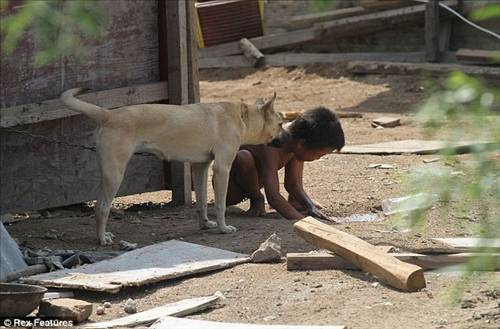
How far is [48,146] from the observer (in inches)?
349

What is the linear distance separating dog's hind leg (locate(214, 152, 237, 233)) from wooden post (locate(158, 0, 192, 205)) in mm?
1356

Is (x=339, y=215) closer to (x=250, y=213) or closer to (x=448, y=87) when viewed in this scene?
(x=250, y=213)

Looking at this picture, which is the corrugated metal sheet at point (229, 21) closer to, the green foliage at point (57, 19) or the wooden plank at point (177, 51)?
the wooden plank at point (177, 51)

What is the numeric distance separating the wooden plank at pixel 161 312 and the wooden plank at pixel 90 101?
2848mm

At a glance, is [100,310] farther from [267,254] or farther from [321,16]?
[321,16]

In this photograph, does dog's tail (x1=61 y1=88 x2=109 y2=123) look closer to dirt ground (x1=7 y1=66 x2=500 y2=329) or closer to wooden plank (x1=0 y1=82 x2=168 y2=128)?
wooden plank (x1=0 y1=82 x2=168 y2=128)

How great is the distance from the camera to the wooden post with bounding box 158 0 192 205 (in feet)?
31.3

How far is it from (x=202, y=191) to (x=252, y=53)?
1132 centimetres

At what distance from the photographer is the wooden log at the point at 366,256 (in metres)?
6.05

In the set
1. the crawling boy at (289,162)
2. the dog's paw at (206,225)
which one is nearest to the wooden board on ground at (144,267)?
the dog's paw at (206,225)

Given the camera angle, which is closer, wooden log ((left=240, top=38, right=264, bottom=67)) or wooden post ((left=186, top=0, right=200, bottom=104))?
wooden post ((left=186, top=0, right=200, bottom=104))

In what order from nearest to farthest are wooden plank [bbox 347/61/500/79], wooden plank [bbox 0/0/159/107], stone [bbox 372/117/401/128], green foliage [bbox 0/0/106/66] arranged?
green foliage [bbox 0/0/106/66], wooden plank [bbox 0/0/159/107], stone [bbox 372/117/401/128], wooden plank [bbox 347/61/500/79]

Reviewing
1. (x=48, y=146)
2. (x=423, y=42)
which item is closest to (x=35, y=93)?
(x=48, y=146)

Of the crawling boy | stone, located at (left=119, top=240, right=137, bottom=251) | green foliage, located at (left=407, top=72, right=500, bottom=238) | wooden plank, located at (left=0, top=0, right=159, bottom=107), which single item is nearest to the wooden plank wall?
wooden plank, located at (left=0, top=0, right=159, bottom=107)
